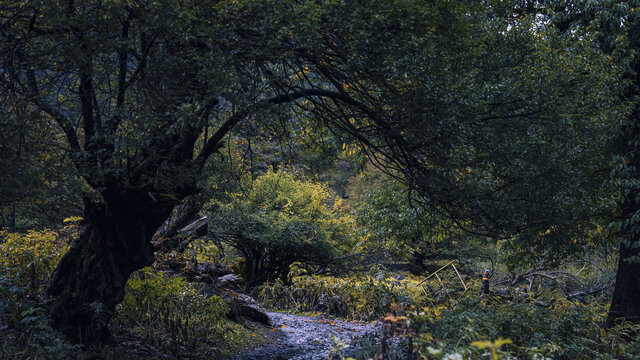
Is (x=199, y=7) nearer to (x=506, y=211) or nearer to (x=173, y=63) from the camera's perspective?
(x=173, y=63)

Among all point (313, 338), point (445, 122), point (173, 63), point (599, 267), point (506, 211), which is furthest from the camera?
point (599, 267)

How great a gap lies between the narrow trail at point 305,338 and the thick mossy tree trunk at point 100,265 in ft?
6.89

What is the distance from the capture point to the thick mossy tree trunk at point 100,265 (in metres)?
5.37

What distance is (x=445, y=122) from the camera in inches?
203

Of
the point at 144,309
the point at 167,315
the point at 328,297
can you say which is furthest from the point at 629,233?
the point at 144,309

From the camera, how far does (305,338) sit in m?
8.67

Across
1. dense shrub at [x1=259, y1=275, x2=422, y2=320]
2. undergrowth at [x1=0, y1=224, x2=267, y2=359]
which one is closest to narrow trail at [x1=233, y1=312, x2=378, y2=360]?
undergrowth at [x1=0, y1=224, x2=267, y2=359]

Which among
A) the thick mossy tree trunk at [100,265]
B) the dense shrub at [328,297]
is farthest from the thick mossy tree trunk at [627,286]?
the thick mossy tree trunk at [100,265]

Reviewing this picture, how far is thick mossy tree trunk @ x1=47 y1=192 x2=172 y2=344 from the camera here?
5371 millimetres

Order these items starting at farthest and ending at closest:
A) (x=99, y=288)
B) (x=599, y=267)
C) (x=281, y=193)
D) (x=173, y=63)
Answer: (x=281, y=193)
(x=599, y=267)
(x=99, y=288)
(x=173, y=63)

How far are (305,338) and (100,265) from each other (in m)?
4.37

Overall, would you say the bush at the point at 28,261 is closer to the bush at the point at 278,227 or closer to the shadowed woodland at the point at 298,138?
the shadowed woodland at the point at 298,138

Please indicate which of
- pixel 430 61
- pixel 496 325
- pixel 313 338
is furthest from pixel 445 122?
pixel 313 338

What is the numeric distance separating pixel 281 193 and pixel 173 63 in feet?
38.6
